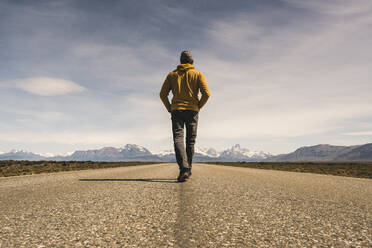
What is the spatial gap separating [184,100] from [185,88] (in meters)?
0.34

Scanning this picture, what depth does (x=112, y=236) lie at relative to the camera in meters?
2.19

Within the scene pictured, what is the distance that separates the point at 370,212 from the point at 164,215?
2.81m

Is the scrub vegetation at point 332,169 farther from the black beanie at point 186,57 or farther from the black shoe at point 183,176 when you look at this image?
the black beanie at point 186,57

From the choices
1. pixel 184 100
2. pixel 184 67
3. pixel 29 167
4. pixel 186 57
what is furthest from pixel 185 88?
pixel 29 167

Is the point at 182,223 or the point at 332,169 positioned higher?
the point at 182,223

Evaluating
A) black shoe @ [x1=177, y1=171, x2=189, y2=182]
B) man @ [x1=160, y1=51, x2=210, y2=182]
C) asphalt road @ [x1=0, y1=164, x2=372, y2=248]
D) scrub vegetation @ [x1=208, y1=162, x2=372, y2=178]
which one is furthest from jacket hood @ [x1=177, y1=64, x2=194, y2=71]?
scrub vegetation @ [x1=208, y1=162, x2=372, y2=178]

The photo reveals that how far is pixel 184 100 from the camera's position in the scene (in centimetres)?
674

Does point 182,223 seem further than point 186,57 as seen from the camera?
No

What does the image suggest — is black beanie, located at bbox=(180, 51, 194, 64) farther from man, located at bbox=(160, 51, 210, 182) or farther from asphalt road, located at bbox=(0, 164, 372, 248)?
asphalt road, located at bbox=(0, 164, 372, 248)

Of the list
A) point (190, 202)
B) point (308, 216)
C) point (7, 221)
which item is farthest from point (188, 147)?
point (7, 221)

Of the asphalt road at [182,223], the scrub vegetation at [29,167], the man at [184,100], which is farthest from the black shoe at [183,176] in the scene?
the scrub vegetation at [29,167]

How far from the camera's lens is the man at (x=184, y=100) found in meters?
6.65

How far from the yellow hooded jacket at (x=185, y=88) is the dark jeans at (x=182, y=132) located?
17 centimetres

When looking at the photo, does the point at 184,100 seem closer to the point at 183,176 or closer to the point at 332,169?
the point at 183,176
